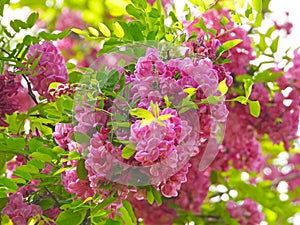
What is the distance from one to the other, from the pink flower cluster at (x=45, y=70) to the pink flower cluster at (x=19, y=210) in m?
0.17

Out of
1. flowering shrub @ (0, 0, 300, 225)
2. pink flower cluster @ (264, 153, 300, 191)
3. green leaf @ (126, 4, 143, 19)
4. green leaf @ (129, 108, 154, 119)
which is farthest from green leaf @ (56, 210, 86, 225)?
pink flower cluster @ (264, 153, 300, 191)

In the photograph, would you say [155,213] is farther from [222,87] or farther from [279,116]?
[222,87]

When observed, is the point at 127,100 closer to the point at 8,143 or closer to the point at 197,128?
the point at 197,128

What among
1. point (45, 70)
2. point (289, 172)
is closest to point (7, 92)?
point (45, 70)

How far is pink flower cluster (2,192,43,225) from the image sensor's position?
1051mm

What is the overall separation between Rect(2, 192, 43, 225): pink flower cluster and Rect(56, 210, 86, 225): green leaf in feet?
0.36

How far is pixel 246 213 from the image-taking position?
5.31 ft

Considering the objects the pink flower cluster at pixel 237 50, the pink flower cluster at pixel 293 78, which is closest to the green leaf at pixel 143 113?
the pink flower cluster at pixel 237 50

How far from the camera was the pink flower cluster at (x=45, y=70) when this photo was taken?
1090mm

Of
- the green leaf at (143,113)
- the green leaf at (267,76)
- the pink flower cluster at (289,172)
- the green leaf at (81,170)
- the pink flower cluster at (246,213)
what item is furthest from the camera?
the pink flower cluster at (289,172)

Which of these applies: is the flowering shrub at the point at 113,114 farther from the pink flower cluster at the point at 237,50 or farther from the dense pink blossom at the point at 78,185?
the pink flower cluster at the point at 237,50

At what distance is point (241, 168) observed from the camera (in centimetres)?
168

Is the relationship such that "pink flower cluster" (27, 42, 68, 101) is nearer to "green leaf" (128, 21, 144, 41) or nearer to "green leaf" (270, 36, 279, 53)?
"green leaf" (128, 21, 144, 41)

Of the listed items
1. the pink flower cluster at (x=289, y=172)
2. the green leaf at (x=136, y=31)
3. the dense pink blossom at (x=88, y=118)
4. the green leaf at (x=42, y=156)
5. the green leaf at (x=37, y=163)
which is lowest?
the pink flower cluster at (x=289, y=172)
